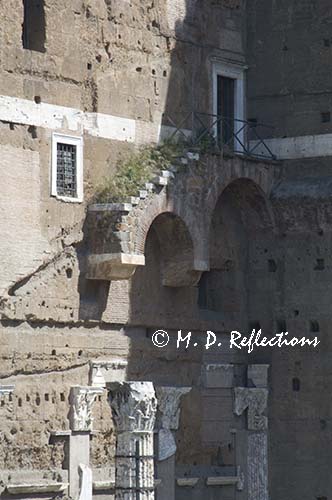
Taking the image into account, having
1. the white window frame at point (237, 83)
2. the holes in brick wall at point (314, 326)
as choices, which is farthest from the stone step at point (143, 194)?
the holes in brick wall at point (314, 326)

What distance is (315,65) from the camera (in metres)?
34.7

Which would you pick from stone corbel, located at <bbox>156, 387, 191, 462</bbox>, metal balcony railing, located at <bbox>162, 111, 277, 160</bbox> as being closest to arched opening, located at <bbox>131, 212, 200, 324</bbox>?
stone corbel, located at <bbox>156, 387, 191, 462</bbox>

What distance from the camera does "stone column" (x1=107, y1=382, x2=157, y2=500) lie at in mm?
29938

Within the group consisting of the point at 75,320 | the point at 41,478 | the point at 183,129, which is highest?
the point at 183,129

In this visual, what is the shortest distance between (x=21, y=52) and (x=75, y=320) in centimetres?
396

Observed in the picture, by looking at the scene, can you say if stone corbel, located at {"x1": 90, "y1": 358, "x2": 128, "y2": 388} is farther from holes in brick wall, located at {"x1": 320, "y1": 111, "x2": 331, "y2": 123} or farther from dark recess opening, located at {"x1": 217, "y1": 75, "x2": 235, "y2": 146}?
holes in brick wall, located at {"x1": 320, "y1": 111, "x2": 331, "y2": 123}

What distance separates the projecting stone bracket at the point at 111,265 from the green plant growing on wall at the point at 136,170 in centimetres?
86

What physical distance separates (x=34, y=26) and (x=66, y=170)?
2.14 m

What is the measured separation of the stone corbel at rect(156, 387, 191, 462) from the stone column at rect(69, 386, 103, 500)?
163 cm

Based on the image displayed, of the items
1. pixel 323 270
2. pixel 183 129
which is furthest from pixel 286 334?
pixel 183 129

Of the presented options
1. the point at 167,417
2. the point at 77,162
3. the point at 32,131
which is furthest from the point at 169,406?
the point at 32,131

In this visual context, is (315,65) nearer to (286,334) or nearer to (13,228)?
(286,334)

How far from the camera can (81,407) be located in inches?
1250

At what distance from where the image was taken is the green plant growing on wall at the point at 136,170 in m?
A: 32.2
